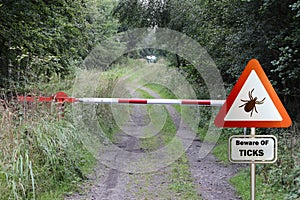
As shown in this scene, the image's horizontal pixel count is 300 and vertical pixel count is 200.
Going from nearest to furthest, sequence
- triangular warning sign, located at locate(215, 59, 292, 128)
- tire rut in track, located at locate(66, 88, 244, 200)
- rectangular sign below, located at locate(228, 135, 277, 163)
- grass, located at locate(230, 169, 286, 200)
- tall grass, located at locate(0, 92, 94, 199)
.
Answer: rectangular sign below, located at locate(228, 135, 277, 163), triangular warning sign, located at locate(215, 59, 292, 128), tall grass, located at locate(0, 92, 94, 199), grass, located at locate(230, 169, 286, 200), tire rut in track, located at locate(66, 88, 244, 200)

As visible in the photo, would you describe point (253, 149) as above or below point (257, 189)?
above

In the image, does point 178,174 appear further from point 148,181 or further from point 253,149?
point 253,149

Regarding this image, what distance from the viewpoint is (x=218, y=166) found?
28.3 feet

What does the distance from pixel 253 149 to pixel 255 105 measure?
47cm

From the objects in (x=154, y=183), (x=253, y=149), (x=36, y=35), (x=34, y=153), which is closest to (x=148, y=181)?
(x=154, y=183)

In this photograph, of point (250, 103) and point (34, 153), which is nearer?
point (250, 103)

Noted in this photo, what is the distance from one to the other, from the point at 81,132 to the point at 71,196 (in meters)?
2.99

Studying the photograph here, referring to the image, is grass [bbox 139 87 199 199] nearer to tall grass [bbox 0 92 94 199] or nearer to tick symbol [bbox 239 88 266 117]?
tall grass [bbox 0 92 94 199]

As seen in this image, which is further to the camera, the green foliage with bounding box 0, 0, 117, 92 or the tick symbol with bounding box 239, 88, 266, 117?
the green foliage with bounding box 0, 0, 117, 92

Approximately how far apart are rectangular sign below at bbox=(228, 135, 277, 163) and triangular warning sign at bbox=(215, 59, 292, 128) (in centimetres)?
22

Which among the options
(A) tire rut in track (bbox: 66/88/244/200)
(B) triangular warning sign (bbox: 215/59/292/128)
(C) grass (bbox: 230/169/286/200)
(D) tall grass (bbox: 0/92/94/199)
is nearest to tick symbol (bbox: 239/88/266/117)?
(B) triangular warning sign (bbox: 215/59/292/128)

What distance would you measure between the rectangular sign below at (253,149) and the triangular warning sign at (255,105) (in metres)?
0.22

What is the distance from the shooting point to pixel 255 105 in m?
4.20

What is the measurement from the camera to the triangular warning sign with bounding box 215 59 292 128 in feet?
13.7
